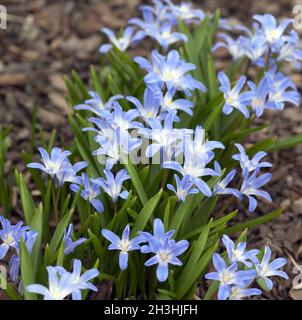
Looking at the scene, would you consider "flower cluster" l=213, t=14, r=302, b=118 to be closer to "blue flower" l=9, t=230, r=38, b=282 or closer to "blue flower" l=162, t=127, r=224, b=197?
"blue flower" l=162, t=127, r=224, b=197

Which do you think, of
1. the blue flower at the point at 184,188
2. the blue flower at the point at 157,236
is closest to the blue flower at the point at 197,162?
the blue flower at the point at 184,188

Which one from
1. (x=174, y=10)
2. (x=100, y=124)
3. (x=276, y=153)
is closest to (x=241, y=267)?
(x=100, y=124)

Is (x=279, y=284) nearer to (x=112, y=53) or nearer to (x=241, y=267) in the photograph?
(x=241, y=267)

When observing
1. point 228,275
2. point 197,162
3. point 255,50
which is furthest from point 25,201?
point 255,50

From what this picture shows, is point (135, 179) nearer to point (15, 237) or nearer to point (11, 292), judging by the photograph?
point (15, 237)

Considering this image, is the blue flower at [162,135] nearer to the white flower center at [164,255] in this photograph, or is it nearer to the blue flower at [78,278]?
the white flower center at [164,255]

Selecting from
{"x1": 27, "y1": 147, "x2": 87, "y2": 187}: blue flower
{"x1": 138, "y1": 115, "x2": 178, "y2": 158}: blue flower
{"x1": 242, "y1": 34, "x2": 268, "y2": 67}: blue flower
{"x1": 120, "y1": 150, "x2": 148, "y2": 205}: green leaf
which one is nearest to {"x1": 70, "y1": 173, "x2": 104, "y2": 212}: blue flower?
{"x1": 27, "y1": 147, "x2": 87, "y2": 187}: blue flower
